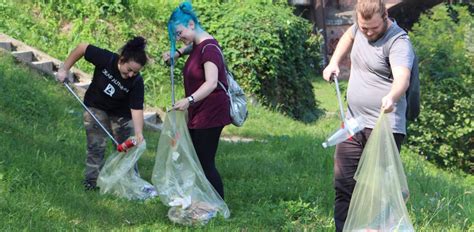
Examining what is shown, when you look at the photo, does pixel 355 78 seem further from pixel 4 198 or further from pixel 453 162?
pixel 453 162

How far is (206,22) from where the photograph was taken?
41.8 feet

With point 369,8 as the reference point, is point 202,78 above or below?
below

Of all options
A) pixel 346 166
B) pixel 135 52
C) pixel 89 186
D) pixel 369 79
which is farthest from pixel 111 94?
pixel 369 79

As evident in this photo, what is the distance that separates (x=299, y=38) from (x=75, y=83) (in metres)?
5.47

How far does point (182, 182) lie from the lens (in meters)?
5.10

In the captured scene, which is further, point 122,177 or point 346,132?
point 122,177

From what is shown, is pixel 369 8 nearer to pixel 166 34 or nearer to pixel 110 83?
pixel 110 83

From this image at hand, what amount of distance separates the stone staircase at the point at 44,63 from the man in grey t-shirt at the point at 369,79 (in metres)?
5.18

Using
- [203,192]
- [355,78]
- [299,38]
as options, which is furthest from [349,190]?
[299,38]

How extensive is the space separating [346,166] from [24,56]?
6624mm

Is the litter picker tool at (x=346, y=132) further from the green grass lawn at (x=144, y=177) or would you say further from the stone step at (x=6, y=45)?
the stone step at (x=6, y=45)

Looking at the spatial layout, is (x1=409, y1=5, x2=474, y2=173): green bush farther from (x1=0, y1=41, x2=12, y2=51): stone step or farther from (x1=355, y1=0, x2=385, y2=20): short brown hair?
(x1=355, y1=0, x2=385, y2=20): short brown hair

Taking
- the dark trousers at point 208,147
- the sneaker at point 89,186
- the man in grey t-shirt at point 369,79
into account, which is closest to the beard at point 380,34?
the man in grey t-shirt at point 369,79

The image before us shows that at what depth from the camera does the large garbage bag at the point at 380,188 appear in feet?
13.4
